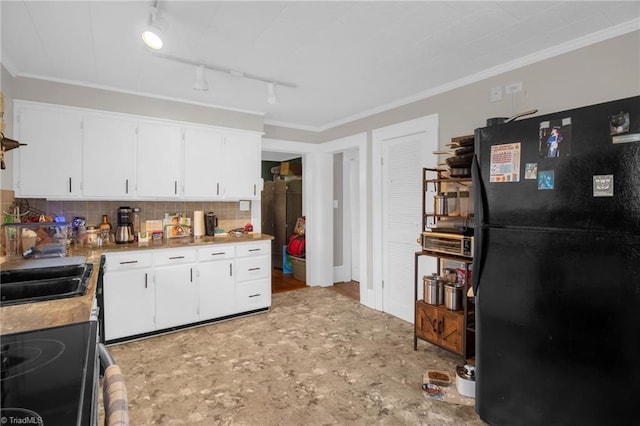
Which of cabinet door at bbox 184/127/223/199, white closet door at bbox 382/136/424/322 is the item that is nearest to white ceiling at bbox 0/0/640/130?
cabinet door at bbox 184/127/223/199

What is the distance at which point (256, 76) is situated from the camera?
9.55 feet

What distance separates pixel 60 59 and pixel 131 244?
5.53 ft

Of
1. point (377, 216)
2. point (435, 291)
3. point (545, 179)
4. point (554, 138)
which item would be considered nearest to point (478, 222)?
point (545, 179)

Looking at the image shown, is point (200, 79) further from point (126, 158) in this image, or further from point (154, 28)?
point (126, 158)

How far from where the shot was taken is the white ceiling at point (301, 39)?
190 cm

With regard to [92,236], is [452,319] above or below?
below

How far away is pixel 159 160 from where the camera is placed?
346 centimetres

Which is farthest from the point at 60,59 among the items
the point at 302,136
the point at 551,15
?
the point at 551,15

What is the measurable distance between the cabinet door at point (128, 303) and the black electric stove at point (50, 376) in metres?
2.10

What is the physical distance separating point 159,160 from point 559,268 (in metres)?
3.51

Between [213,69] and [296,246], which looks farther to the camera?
[296,246]

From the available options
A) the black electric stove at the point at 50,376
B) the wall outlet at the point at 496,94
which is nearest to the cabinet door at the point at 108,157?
the black electric stove at the point at 50,376

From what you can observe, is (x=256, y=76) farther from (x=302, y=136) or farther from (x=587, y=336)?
(x=587, y=336)

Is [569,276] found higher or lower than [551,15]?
lower
